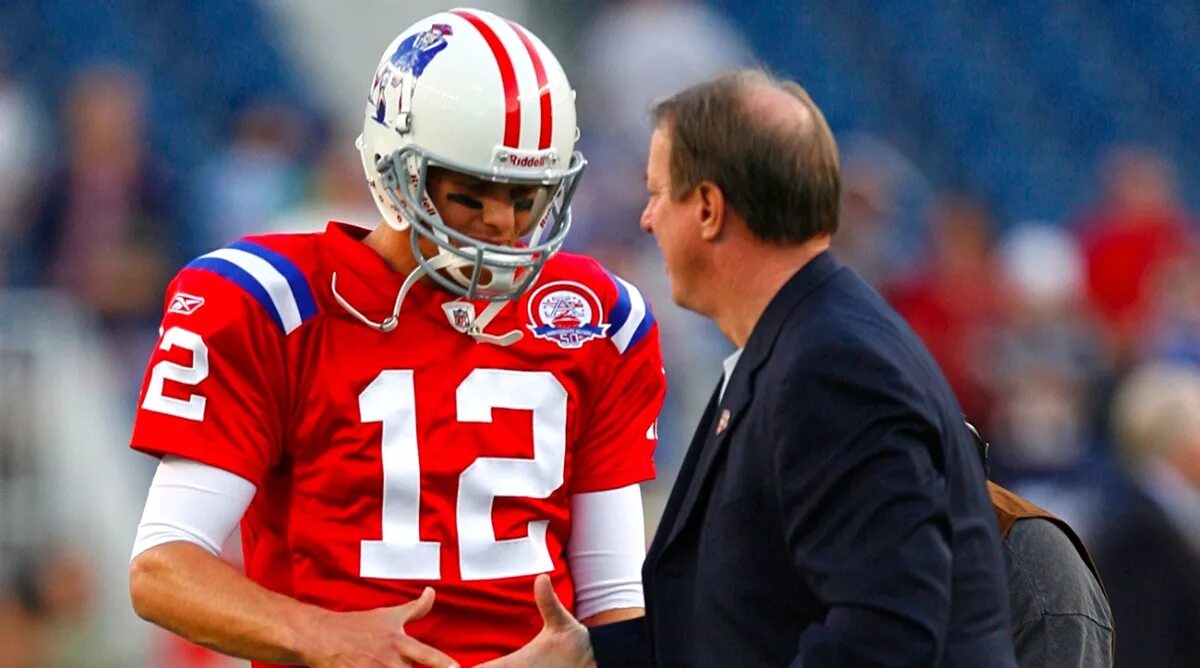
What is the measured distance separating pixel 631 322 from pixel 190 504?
74cm

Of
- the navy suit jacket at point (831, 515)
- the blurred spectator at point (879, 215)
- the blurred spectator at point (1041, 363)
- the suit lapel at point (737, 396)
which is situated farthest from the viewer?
the blurred spectator at point (879, 215)

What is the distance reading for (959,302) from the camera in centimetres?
695

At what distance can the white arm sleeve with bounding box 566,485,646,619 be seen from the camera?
9.66ft

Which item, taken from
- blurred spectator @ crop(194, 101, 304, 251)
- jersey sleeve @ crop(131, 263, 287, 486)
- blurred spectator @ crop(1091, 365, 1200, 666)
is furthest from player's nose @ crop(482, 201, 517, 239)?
blurred spectator @ crop(194, 101, 304, 251)

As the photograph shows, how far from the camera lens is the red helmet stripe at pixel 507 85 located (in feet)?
9.04

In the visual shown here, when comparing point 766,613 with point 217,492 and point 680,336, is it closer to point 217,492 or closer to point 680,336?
Result: point 217,492

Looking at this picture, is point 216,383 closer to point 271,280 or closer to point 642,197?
point 271,280

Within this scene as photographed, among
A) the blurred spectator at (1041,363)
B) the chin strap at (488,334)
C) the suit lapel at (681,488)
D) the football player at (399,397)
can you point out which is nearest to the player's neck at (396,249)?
the football player at (399,397)

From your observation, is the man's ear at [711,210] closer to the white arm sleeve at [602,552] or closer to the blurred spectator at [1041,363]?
the white arm sleeve at [602,552]

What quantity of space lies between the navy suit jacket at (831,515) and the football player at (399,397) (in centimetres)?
39

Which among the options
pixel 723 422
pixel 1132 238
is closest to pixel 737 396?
pixel 723 422

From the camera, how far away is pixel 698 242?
2.40 meters

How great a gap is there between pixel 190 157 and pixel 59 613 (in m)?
2.13

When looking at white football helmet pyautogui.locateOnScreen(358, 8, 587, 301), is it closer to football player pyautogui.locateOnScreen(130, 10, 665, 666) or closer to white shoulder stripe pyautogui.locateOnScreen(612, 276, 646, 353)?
football player pyautogui.locateOnScreen(130, 10, 665, 666)
